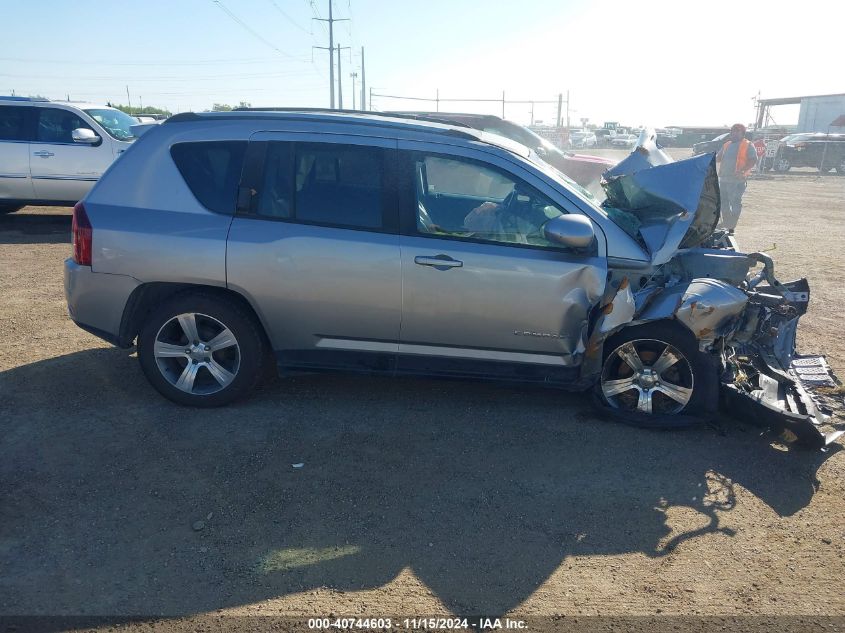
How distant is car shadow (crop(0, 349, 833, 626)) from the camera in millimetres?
2947

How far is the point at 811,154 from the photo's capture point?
31219 millimetres

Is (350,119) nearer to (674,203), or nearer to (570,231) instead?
(570,231)

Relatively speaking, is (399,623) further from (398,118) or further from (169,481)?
(398,118)

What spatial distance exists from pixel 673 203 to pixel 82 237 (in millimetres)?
3891

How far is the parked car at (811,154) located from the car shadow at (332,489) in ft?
104

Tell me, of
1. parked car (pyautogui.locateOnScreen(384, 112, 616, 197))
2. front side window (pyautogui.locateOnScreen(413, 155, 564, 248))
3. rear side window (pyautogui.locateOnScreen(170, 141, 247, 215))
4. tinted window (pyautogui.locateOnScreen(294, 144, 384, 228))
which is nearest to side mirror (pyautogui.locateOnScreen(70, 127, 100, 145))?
parked car (pyautogui.locateOnScreen(384, 112, 616, 197))

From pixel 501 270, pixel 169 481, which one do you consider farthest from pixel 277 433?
pixel 501 270

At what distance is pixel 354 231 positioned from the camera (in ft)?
14.1

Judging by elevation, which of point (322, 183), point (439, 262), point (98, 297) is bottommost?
point (98, 297)

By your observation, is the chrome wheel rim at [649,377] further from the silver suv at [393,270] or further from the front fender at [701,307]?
the front fender at [701,307]

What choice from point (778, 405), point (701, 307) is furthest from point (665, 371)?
point (778, 405)

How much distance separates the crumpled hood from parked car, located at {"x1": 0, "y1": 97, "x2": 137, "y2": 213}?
9.29 m

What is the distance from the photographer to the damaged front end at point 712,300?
4160 millimetres

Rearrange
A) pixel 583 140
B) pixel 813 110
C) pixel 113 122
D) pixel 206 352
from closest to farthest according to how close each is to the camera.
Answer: pixel 206 352 → pixel 113 122 → pixel 583 140 → pixel 813 110
